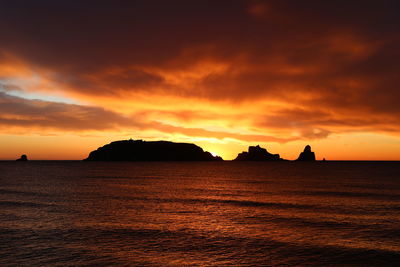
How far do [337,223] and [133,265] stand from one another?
26.0m

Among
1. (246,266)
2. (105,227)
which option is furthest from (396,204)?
(105,227)

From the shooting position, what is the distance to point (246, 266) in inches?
928

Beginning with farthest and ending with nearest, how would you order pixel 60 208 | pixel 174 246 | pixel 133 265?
pixel 60 208
pixel 174 246
pixel 133 265

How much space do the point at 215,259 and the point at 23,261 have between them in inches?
565

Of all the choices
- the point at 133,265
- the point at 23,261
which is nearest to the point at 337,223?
the point at 133,265

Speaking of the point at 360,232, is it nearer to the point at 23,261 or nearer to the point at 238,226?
the point at 238,226

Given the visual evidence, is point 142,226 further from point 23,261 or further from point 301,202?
point 301,202

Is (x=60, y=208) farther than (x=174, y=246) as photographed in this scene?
Yes

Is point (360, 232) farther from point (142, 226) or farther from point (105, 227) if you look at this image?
point (105, 227)

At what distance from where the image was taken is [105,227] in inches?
1411

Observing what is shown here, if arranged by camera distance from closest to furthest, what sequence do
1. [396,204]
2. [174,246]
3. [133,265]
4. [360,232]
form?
[133,265]
[174,246]
[360,232]
[396,204]

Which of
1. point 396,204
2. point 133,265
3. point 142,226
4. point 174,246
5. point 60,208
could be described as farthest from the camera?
point 396,204

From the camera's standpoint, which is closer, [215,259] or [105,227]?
[215,259]

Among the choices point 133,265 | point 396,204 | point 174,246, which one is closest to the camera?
point 133,265
